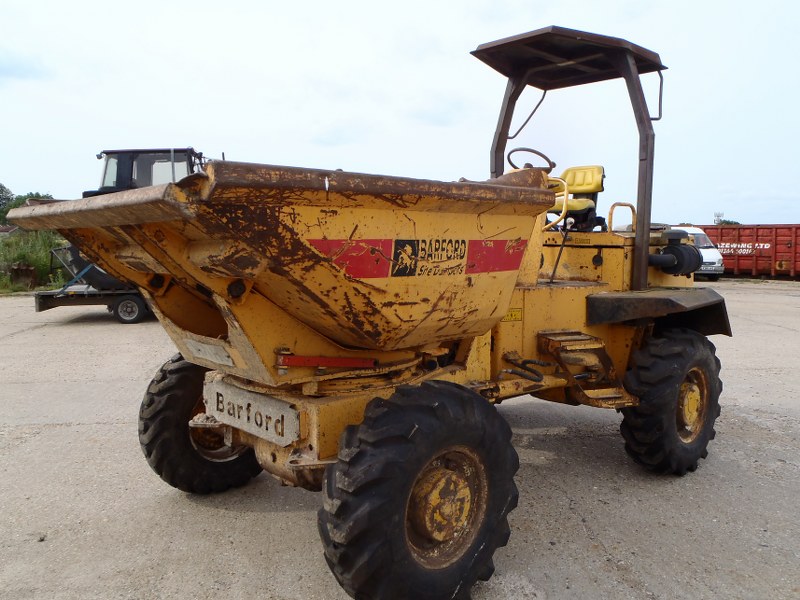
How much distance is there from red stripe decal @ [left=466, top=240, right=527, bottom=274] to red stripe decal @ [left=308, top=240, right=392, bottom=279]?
468mm

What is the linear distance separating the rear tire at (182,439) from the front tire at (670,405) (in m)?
2.46

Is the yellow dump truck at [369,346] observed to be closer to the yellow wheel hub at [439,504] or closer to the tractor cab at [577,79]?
the yellow wheel hub at [439,504]

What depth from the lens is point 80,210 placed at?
2373 millimetres

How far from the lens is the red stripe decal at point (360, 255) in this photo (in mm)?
2326

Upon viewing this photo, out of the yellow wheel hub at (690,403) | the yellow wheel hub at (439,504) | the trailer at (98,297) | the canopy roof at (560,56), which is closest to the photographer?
the yellow wheel hub at (439,504)

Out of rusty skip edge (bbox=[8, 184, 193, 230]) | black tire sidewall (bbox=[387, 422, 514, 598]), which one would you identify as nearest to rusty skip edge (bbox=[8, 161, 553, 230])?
rusty skip edge (bbox=[8, 184, 193, 230])

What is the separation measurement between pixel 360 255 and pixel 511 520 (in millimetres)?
1874

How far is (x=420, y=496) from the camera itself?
8.54 ft

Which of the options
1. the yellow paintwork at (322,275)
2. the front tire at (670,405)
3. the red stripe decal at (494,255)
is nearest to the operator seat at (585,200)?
the front tire at (670,405)

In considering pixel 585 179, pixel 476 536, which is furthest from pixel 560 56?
pixel 476 536

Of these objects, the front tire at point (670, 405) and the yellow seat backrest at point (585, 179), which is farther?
the yellow seat backrest at point (585, 179)

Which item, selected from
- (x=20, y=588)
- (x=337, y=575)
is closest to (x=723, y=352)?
(x=337, y=575)

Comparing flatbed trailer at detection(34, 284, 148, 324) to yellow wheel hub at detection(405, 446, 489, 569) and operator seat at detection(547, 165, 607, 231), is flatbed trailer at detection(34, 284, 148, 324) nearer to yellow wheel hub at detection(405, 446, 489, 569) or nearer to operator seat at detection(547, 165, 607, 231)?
operator seat at detection(547, 165, 607, 231)

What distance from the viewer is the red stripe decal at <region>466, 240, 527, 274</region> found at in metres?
2.83
